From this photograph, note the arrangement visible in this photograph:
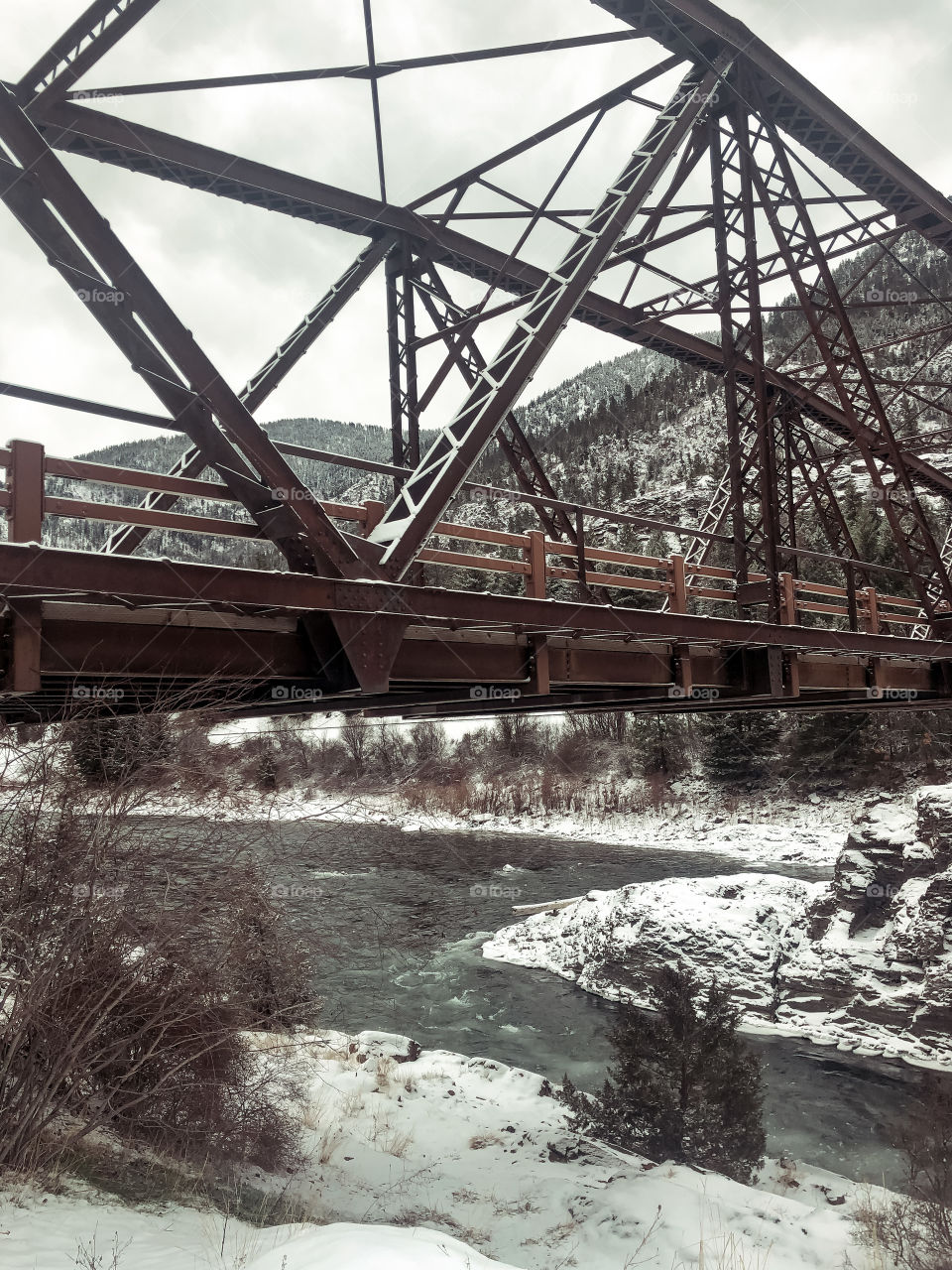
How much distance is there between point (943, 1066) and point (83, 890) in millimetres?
13234

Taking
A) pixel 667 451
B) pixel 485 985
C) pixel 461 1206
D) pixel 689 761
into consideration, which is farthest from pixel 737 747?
pixel 667 451

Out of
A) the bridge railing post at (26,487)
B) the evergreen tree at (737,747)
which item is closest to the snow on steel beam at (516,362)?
the bridge railing post at (26,487)

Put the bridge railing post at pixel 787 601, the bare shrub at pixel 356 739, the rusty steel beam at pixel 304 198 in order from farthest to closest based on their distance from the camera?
the bare shrub at pixel 356 739 < the bridge railing post at pixel 787 601 < the rusty steel beam at pixel 304 198

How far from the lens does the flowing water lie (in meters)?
11.4

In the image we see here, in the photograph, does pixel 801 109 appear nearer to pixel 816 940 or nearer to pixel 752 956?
pixel 752 956

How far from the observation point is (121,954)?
8102 millimetres

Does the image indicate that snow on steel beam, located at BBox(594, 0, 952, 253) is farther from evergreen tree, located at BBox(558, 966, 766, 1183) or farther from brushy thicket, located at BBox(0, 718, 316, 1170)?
evergreen tree, located at BBox(558, 966, 766, 1183)

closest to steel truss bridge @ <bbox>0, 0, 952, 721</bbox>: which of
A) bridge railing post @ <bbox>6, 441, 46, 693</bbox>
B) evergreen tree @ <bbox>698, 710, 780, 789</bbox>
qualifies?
bridge railing post @ <bbox>6, 441, 46, 693</bbox>

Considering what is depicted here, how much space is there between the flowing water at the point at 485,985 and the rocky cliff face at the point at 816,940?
0.82 metres

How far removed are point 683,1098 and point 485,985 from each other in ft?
20.7

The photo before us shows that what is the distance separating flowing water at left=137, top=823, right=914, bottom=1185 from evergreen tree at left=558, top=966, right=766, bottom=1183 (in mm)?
702

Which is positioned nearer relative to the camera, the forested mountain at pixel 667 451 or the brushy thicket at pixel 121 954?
the brushy thicket at pixel 121 954

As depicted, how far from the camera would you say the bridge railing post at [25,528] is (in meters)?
4.81

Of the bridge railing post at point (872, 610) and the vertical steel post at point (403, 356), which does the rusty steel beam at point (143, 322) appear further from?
the bridge railing post at point (872, 610)
